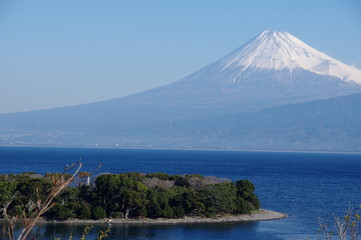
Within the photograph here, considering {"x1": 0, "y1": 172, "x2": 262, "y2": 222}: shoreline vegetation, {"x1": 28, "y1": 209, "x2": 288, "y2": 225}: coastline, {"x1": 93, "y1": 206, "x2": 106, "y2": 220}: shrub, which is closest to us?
{"x1": 28, "y1": 209, "x2": 288, "y2": 225}: coastline

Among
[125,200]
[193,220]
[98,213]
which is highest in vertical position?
[125,200]

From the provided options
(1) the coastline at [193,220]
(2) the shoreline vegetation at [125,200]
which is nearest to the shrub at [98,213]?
(2) the shoreline vegetation at [125,200]

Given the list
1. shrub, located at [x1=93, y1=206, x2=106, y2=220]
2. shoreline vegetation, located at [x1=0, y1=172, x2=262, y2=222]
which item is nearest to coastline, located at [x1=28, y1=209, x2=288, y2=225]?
shrub, located at [x1=93, y1=206, x2=106, y2=220]

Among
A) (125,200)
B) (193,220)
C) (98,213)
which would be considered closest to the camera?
(98,213)

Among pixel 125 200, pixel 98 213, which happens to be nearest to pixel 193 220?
pixel 125 200

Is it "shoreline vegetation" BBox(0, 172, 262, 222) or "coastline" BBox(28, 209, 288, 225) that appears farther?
"shoreline vegetation" BBox(0, 172, 262, 222)

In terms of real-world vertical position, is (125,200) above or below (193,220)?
above

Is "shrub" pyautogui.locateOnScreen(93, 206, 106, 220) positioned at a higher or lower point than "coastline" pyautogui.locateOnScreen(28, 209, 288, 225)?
higher

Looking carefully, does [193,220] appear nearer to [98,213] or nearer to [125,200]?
[125,200]

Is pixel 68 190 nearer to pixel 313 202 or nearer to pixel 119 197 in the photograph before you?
pixel 119 197

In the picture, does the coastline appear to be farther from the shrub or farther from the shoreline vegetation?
the shoreline vegetation

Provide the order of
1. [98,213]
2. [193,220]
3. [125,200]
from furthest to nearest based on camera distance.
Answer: [125,200], [193,220], [98,213]

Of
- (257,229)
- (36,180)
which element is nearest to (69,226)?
(36,180)

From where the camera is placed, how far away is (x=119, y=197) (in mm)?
34719
